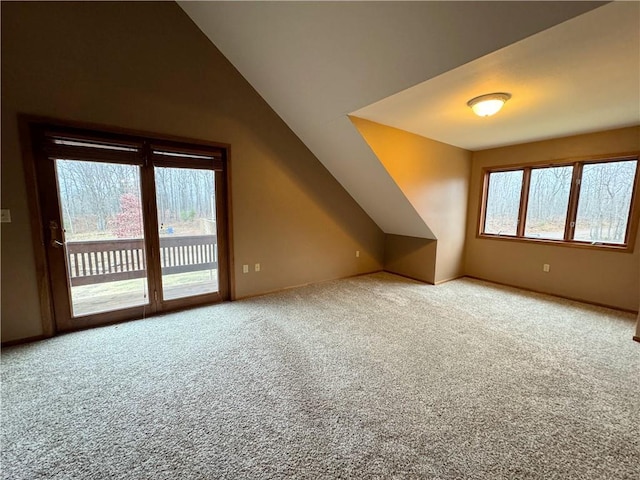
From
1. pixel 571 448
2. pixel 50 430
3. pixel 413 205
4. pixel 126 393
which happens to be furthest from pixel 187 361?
pixel 413 205

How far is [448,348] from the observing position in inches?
91.9

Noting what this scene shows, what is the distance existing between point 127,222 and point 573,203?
5379 millimetres

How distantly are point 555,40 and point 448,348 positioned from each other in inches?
89.7

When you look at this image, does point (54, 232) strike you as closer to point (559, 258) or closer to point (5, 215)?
point (5, 215)

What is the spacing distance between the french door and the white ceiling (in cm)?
205

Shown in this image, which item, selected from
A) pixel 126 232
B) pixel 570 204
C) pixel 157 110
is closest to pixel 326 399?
pixel 126 232

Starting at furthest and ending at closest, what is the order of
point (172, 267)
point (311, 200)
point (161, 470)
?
point (311, 200)
point (172, 267)
point (161, 470)

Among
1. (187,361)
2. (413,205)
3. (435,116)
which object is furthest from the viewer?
(413,205)

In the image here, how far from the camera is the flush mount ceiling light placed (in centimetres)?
228

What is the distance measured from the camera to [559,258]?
11.8 feet

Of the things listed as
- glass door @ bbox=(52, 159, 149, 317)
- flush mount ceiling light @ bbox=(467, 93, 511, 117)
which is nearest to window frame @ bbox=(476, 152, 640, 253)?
flush mount ceiling light @ bbox=(467, 93, 511, 117)

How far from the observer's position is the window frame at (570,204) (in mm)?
3059

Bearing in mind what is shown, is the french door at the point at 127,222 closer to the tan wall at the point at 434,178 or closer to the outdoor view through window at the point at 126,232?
the outdoor view through window at the point at 126,232

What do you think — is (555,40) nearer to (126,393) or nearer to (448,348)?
(448,348)
